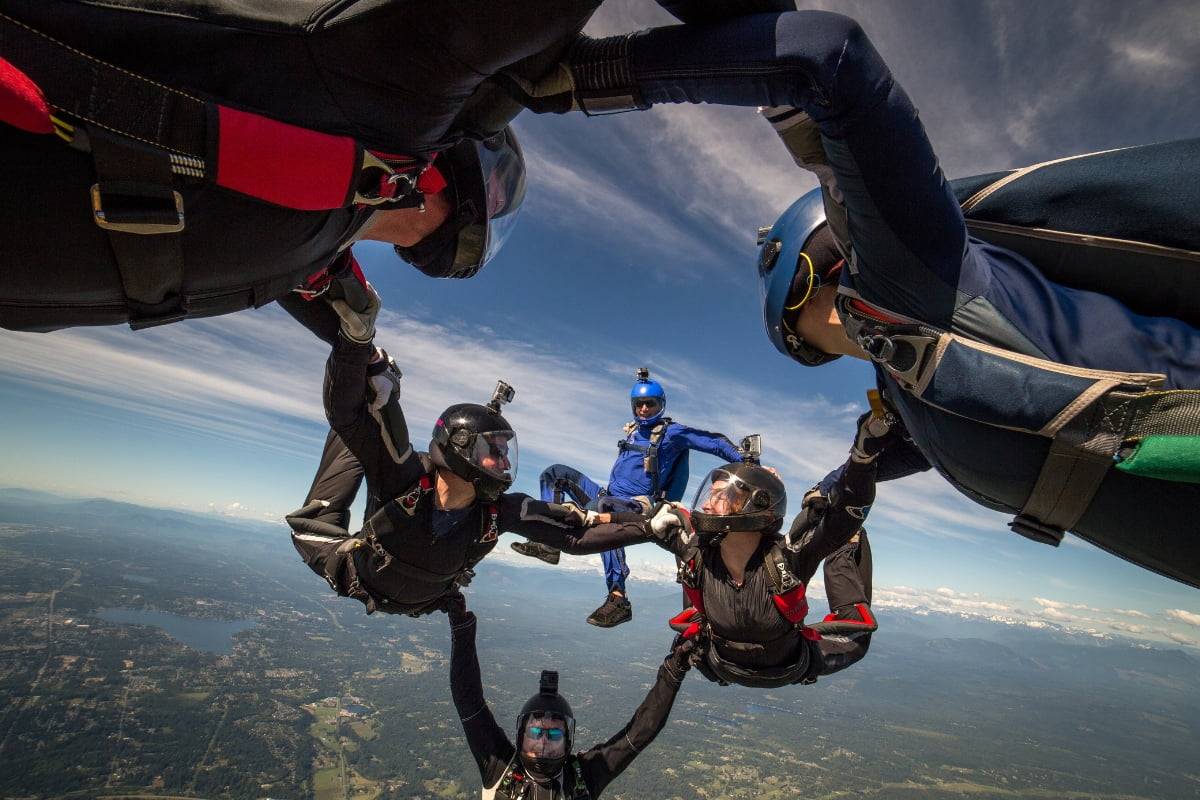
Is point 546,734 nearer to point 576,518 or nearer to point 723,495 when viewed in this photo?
point 576,518

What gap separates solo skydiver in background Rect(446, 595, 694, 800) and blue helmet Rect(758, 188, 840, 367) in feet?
17.7

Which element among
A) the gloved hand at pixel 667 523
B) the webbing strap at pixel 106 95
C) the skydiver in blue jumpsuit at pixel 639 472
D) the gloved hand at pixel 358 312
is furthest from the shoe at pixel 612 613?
the webbing strap at pixel 106 95

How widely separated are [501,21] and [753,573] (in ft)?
19.5

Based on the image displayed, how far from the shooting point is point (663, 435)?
8.41 metres

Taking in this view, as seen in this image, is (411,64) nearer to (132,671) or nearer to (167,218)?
(167,218)

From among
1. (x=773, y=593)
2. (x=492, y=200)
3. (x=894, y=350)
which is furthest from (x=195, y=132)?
(x=773, y=593)

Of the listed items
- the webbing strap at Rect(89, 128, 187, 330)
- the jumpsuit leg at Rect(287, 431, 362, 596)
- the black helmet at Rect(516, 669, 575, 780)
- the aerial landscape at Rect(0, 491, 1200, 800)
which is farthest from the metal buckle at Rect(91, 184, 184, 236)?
the aerial landscape at Rect(0, 491, 1200, 800)

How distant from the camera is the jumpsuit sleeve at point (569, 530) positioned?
18.3ft

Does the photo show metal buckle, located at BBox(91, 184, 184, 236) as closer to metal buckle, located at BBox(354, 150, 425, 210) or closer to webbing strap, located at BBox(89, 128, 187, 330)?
webbing strap, located at BBox(89, 128, 187, 330)

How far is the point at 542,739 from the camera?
21.6 feet

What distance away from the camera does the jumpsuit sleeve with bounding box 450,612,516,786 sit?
22.3 feet

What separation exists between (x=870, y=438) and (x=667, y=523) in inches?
95.6

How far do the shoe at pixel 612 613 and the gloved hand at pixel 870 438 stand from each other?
3.87m

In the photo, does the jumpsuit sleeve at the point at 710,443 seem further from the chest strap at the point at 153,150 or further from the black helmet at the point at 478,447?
the chest strap at the point at 153,150
